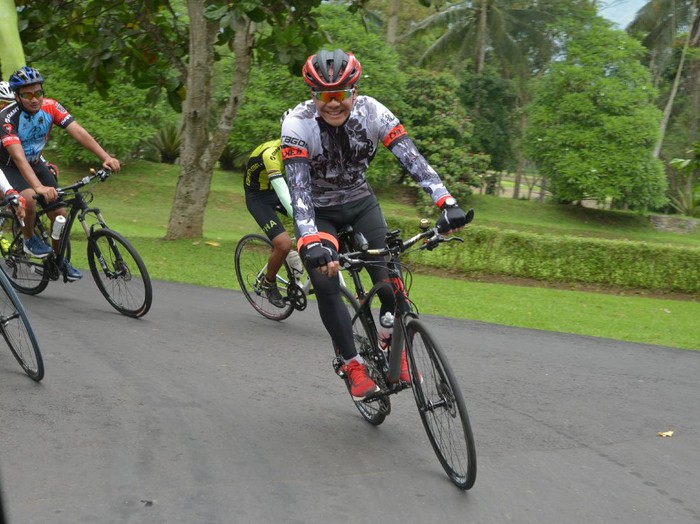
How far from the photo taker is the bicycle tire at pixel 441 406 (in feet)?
14.3

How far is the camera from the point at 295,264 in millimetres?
8594

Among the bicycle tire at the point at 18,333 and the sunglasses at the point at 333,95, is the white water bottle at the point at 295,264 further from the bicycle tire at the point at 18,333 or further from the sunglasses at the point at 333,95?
the sunglasses at the point at 333,95

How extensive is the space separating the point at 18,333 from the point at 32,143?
11.2 feet

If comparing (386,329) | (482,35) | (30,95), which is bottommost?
(386,329)

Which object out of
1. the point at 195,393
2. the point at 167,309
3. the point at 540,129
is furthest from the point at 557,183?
the point at 195,393

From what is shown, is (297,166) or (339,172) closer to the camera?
(297,166)

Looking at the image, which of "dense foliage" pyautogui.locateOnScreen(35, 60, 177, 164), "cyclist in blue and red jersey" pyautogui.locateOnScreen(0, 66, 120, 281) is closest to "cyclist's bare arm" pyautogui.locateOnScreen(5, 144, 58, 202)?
"cyclist in blue and red jersey" pyautogui.locateOnScreen(0, 66, 120, 281)

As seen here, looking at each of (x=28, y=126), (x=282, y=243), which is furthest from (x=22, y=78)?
(x=282, y=243)

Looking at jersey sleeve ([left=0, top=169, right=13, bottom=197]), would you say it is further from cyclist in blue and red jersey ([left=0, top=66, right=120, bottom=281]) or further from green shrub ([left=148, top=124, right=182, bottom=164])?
green shrub ([left=148, top=124, right=182, bottom=164])

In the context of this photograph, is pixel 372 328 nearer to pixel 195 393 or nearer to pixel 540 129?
pixel 195 393

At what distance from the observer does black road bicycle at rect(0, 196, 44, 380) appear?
5.68 metres

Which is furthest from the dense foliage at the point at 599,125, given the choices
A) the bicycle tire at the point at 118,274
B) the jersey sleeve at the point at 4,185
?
the jersey sleeve at the point at 4,185

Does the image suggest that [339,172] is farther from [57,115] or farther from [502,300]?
[502,300]

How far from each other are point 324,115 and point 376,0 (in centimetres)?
4033
